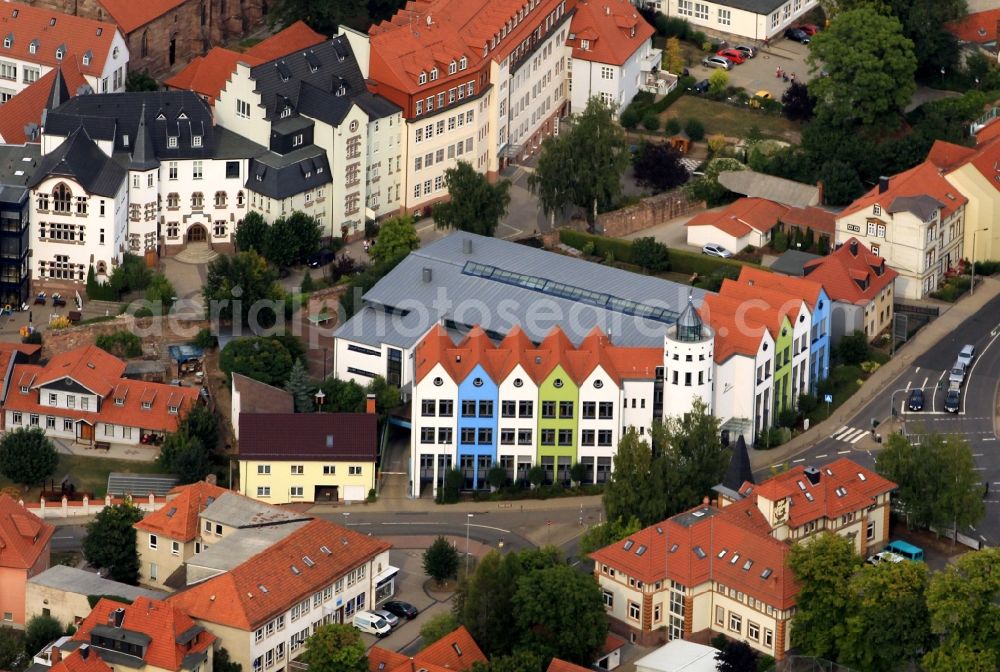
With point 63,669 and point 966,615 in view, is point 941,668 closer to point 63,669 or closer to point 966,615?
point 966,615

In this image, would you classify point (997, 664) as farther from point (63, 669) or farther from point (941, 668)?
point (63, 669)

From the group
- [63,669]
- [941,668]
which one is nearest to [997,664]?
[941,668]

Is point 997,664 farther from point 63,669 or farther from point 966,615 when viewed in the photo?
point 63,669

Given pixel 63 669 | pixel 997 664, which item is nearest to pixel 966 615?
pixel 997 664
